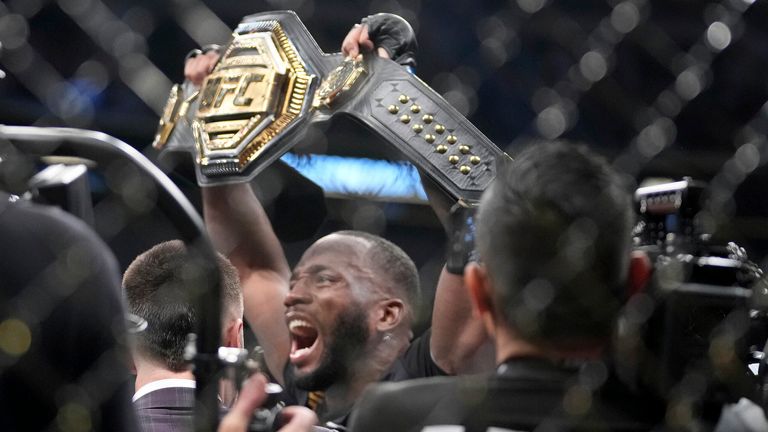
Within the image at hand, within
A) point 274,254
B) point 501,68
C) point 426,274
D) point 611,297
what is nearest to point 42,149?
point 611,297

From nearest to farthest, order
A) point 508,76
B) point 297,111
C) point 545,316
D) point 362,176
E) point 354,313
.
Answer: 1. point 545,316
2. point 297,111
3. point 354,313
4. point 362,176
5. point 508,76

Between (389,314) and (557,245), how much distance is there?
112cm

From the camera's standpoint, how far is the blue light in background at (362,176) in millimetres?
2752

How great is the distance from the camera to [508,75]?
316cm

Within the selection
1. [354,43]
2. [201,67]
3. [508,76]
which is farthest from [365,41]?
[508,76]

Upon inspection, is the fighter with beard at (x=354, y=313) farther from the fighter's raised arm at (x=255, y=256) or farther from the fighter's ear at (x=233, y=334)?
the fighter's ear at (x=233, y=334)

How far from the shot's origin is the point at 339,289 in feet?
6.63

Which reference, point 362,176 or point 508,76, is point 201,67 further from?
point 508,76

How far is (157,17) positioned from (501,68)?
937 mm

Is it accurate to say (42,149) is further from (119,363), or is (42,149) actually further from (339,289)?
(339,289)

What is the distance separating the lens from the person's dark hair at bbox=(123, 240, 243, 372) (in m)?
1.58

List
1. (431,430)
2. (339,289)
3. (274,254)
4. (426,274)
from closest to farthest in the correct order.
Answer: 1. (431,430)
2. (339,289)
3. (274,254)
4. (426,274)

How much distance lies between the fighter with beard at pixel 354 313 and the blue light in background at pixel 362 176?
21.7 inches

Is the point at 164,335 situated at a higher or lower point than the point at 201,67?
lower
